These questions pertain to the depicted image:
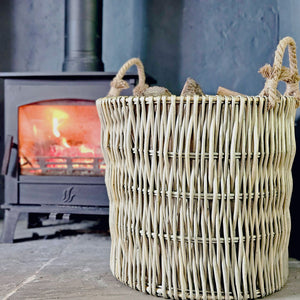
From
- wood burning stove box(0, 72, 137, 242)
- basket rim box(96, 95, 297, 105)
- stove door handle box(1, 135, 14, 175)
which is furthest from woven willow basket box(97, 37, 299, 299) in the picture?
stove door handle box(1, 135, 14, 175)

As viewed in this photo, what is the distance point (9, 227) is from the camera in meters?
1.76

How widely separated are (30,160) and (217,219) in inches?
41.1

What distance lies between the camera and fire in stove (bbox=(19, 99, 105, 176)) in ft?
5.91

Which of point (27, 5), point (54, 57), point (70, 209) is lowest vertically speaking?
point (70, 209)

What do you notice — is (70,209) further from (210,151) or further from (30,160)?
(210,151)

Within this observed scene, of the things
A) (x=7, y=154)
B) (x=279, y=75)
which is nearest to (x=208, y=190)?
(x=279, y=75)

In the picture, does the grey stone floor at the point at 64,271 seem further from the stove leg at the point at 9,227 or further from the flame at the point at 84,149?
the flame at the point at 84,149

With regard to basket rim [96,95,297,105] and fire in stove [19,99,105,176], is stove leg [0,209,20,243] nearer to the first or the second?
fire in stove [19,99,105,176]

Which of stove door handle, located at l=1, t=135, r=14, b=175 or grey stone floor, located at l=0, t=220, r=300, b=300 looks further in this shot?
stove door handle, located at l=1, t=135, r=14, b=175

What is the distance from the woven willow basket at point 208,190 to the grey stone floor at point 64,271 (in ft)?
0.33

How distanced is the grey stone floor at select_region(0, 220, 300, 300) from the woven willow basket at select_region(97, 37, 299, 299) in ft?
0.33

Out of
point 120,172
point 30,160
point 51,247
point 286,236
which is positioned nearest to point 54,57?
point 30,160

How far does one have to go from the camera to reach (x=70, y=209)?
5.81ft

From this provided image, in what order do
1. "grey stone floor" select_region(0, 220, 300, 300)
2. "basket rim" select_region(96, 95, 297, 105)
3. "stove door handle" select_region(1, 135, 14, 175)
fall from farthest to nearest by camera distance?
"stove door handle" select_region(1, 135, 14, 175), "grey stone floor" select_region(0, 220, 300, 300), "basket rim" select_region(96, 95, 297, 105)
